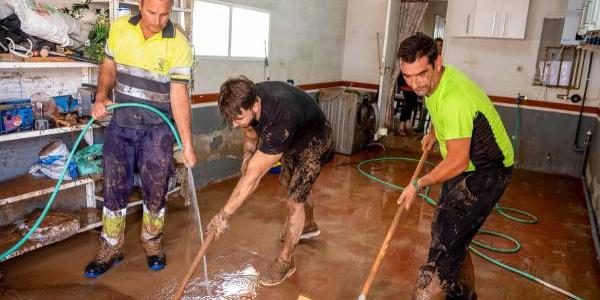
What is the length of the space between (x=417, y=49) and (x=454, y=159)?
0.52 metres

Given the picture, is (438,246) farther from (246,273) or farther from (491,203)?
(246,273)

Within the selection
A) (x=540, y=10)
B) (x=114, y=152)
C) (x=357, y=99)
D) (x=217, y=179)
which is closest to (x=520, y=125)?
(x=540, y=10)

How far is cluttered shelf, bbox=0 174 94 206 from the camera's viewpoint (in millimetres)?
2510

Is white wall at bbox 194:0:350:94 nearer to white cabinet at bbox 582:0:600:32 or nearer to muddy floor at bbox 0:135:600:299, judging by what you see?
muddy floor at bbox 0:135:600:299

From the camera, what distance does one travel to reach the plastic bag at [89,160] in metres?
2.92

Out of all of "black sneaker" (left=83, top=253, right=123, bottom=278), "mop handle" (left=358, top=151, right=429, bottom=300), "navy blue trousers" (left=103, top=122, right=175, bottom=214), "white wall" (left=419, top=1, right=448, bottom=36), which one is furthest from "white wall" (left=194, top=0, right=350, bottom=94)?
"white wall" (left=419, top=1, right=448, bottom=36)

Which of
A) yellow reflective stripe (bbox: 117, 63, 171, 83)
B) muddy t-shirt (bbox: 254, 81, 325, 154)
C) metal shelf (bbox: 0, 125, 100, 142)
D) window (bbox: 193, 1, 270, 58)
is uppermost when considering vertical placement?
window (bbox: 193, 1, 270, 58)

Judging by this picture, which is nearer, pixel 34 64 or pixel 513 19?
pixel 34 64

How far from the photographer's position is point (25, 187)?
264 cm

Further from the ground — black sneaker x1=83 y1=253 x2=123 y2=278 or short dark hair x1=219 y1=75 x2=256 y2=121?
short dark hair x1=219 y1=75 x2=256 y2=121

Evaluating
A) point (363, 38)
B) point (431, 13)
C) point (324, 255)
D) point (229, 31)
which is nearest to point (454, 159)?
point (324, 255)

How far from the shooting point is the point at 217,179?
180 inches

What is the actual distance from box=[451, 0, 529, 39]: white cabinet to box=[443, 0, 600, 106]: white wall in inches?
6.4

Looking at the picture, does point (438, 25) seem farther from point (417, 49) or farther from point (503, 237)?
point (417, 49)
